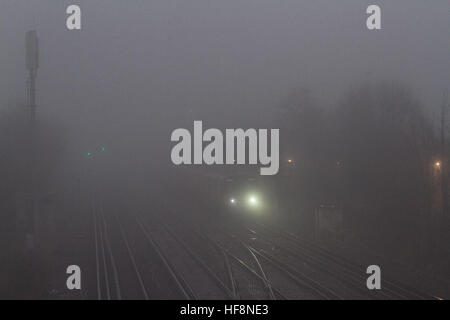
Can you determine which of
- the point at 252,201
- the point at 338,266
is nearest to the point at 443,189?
the point at 338,266

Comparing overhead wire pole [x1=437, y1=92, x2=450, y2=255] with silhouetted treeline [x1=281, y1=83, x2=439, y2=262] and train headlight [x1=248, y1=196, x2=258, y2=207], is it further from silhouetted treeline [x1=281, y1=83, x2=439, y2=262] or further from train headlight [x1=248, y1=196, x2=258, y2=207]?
train headlight [x1=248, y1=196, x2=258, y2=207]

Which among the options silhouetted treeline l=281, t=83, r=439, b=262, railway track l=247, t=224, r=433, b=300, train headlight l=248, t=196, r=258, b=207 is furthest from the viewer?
train headlight l=248, t=196, r=258, b=207

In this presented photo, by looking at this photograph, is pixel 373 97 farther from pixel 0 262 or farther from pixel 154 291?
pixel 0 262

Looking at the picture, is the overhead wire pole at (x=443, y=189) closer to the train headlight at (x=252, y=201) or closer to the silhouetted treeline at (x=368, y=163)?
the silhouetted treeline at (x=368, y=163)

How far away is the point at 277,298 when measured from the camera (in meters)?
10.9

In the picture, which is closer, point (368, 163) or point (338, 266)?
point (338, 266)

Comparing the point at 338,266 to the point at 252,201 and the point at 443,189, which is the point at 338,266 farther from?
the point at 252,201

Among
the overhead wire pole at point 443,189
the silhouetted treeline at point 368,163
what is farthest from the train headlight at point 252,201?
the overhead wire pole at point 443,189

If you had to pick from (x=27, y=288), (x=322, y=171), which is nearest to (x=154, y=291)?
(x=27, y=288)

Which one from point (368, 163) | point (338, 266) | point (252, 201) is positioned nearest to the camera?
point (338, 266)

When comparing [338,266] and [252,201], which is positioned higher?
[252,201]

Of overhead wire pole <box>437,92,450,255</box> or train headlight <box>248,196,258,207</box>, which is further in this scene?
train headlight <box>248,196,258,207</box>

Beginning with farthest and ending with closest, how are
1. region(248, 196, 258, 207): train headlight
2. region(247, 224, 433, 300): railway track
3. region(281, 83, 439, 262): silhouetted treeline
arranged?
region(248, 196, 258, 207): train headlight → region(281, 83, 439, 262): silhouetted treeline → region(247, 224, 433, 300): railway track

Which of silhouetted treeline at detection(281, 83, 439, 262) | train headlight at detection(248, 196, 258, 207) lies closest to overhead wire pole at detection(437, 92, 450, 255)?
silhouetted treeline at detection(281, 83, 439, 262)
